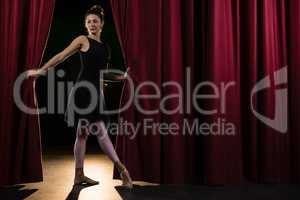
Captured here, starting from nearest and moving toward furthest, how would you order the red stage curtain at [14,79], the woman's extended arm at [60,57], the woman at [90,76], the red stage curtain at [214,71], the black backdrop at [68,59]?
the woman's extended arm at [60,57], the woman at [90,76], the red stage curtain at [14,79], the red stage curtain at [214,71], the black backdrop at [68,59]

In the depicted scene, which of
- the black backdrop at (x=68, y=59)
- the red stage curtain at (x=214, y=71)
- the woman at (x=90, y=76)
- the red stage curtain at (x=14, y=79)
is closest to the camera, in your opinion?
the woman at (x=90, y=76)

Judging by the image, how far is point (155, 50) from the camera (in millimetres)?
3221

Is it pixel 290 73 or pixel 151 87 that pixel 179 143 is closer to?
pixel 151 87

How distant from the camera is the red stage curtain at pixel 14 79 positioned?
10.1ft

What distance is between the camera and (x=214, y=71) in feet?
10.5

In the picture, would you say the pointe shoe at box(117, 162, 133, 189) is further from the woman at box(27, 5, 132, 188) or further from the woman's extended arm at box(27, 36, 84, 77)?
the woman's extended arm at box(27, 36, 84, 77)

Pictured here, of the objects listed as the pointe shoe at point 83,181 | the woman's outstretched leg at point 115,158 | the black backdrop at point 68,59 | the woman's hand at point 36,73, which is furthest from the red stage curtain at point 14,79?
the black backdrop at point 68,59

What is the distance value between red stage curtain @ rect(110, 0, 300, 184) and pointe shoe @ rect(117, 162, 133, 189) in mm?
181

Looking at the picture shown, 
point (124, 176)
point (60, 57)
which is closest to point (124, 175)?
point (124, 176)

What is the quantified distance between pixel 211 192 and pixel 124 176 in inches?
27.2

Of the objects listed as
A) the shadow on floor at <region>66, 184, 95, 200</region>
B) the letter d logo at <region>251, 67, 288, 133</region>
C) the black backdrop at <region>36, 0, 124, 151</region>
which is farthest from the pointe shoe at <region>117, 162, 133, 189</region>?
the black backdrop at <region>36, 0, 124, 151</region>

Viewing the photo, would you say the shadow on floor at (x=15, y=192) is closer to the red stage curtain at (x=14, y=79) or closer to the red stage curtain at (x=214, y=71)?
the red stage curtain at (x=14, y=79)

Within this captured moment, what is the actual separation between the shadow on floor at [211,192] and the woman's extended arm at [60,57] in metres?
1.08

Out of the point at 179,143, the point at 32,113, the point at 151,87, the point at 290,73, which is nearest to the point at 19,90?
the point at 32,113
